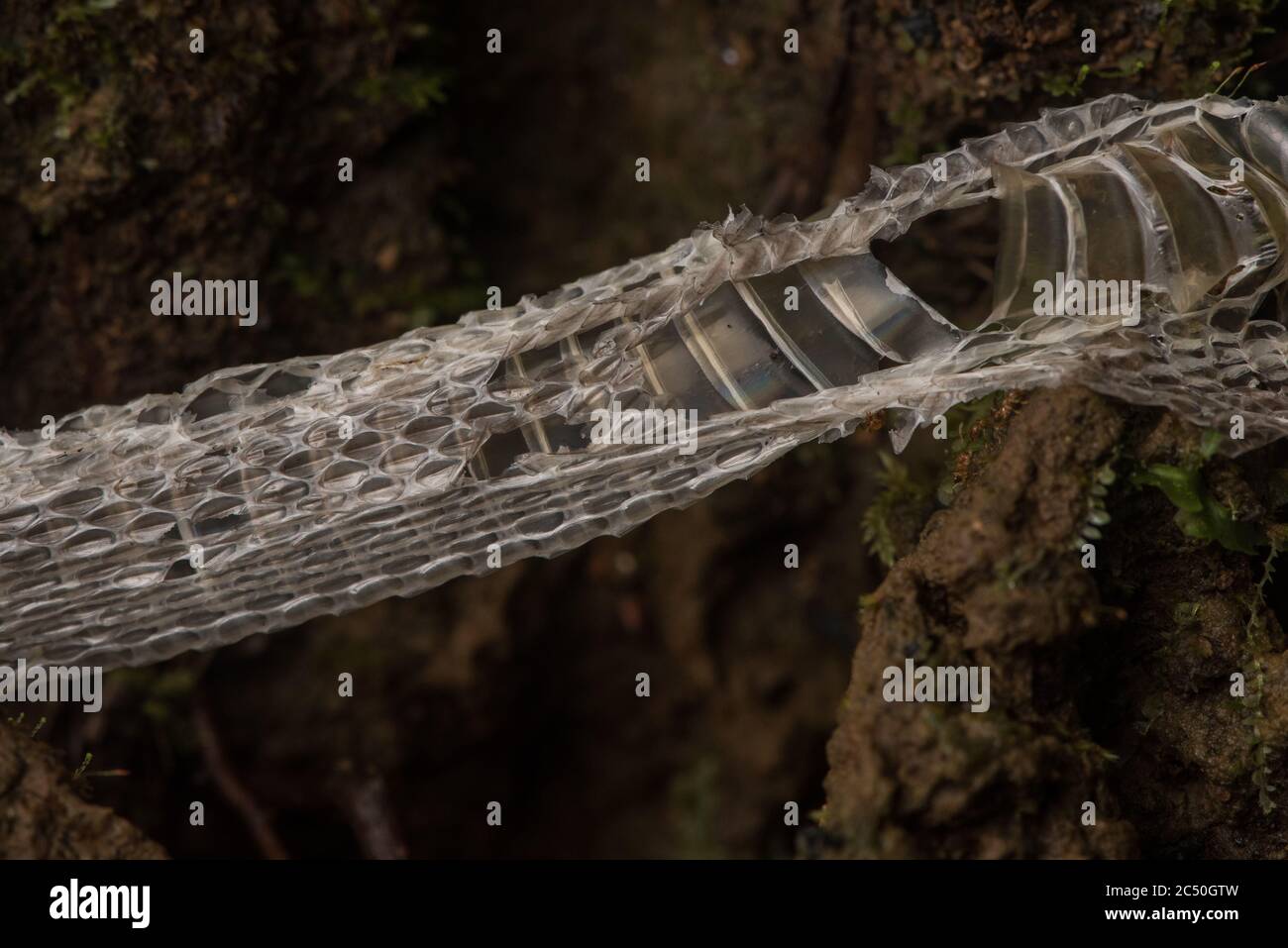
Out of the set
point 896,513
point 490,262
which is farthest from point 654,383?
point 490,262

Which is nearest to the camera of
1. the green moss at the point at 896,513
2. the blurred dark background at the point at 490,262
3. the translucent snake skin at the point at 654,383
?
the translucent snake skin at the point at 654,383

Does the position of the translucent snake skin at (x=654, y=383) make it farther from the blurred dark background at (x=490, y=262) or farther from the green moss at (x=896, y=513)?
the blurred dark background at (x=490, y=262)

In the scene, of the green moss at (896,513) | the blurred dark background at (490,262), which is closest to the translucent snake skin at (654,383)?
the green moss at (896,513)

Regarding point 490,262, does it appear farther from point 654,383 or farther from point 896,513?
point 896,513

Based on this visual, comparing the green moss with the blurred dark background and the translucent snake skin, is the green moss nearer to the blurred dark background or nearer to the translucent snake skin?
Result: the blurred dark background
